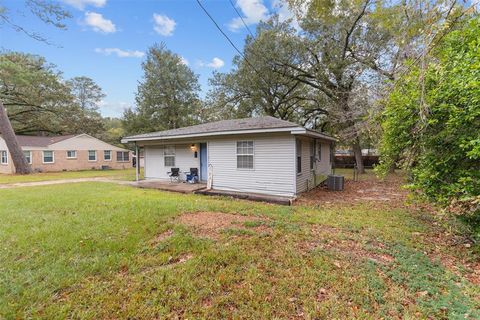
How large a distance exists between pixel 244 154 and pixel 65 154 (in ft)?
66.0

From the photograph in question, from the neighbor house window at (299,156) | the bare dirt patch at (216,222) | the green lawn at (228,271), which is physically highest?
the neighbor house window at (299,156)

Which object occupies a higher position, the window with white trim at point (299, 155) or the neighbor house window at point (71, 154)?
the neighbor house window at point (71, 154)

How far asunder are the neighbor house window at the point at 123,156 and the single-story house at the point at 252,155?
48.0 feet

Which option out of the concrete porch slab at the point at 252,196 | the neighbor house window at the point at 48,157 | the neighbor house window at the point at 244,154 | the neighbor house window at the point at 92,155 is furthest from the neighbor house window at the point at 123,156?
the neighbor house window at the point at 244,154

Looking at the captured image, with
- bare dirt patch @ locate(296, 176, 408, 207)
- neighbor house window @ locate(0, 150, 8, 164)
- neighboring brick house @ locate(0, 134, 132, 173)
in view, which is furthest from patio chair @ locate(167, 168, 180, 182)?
neighbor house window @ locate(0, 150, 8, 164)

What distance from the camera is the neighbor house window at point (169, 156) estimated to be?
11652 mm

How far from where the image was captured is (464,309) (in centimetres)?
238

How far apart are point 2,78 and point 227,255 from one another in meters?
28.6

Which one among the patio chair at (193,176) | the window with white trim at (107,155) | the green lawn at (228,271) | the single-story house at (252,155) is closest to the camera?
the green lawn at (228,271)

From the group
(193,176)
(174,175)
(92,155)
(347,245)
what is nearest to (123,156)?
(92,155)

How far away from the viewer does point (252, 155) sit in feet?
28.2

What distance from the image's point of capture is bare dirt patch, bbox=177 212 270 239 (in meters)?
4.50

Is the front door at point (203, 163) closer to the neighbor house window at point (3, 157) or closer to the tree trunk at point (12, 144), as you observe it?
the tree trunk at point (12, 144)

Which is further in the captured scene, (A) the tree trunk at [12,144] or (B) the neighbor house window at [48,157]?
(B) the neighbor house window at [48,157]
